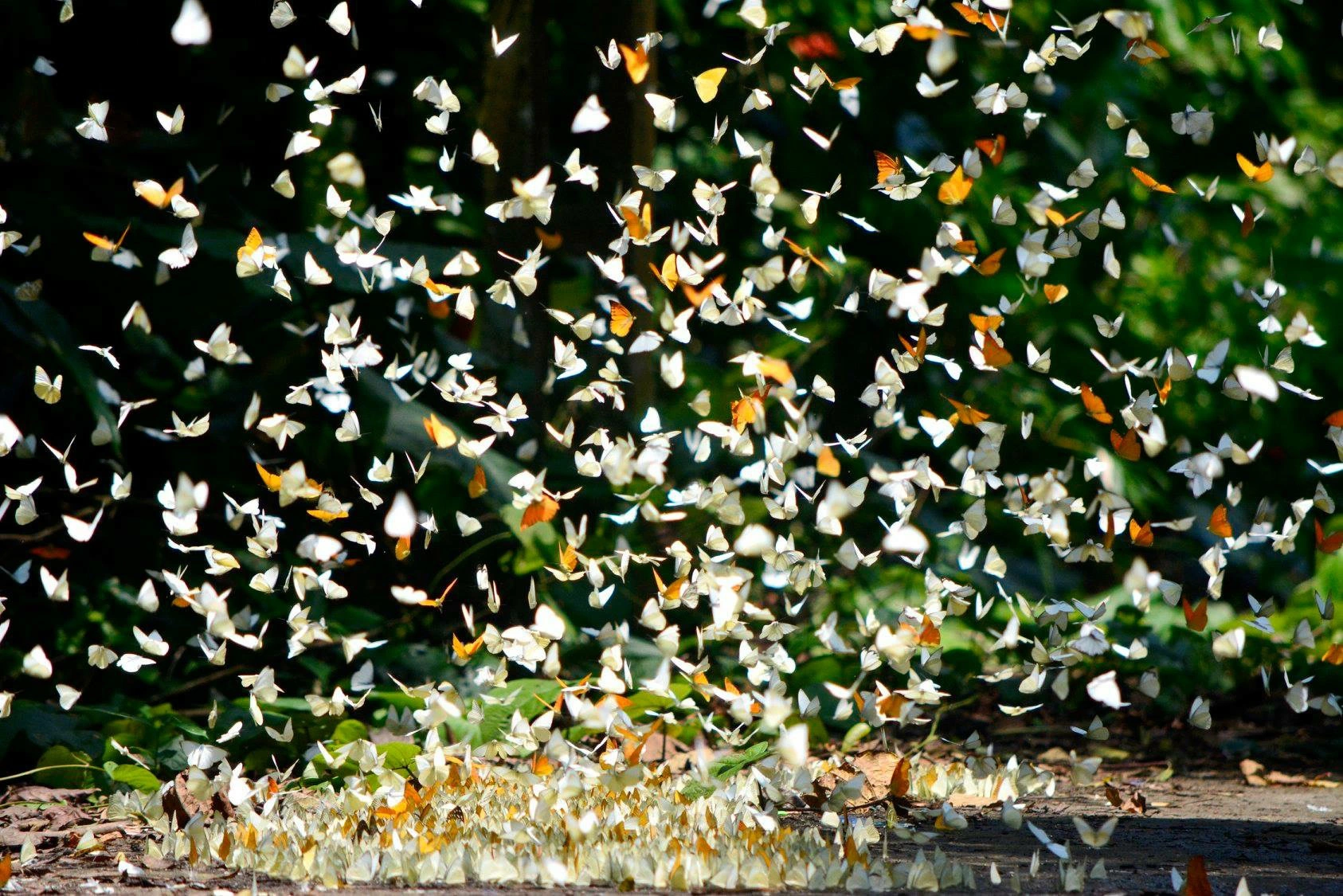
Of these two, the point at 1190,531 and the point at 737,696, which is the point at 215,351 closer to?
the point at 737,696

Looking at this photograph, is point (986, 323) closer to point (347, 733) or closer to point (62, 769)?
point (347, 733)

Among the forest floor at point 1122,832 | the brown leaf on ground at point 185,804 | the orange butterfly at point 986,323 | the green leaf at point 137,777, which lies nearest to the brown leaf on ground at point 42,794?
the forest floor at point 1122,832

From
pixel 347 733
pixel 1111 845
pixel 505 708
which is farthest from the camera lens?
pixel 505 708

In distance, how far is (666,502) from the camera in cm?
371

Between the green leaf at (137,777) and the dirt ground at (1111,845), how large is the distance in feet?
0.28

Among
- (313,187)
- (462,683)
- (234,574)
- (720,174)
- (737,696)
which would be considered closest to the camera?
(737,696)

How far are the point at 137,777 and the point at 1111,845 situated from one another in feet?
6.14

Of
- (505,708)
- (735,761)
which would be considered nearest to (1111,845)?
(735,761)

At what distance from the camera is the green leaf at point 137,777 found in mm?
2604

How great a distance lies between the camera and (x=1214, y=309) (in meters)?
4.30

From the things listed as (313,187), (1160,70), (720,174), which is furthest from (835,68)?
(313,187)

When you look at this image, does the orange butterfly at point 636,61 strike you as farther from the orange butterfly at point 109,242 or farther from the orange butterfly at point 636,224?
the orange butterfly at point 109,242

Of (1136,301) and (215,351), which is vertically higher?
(1136,301)

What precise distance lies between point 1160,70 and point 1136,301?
0.75m
